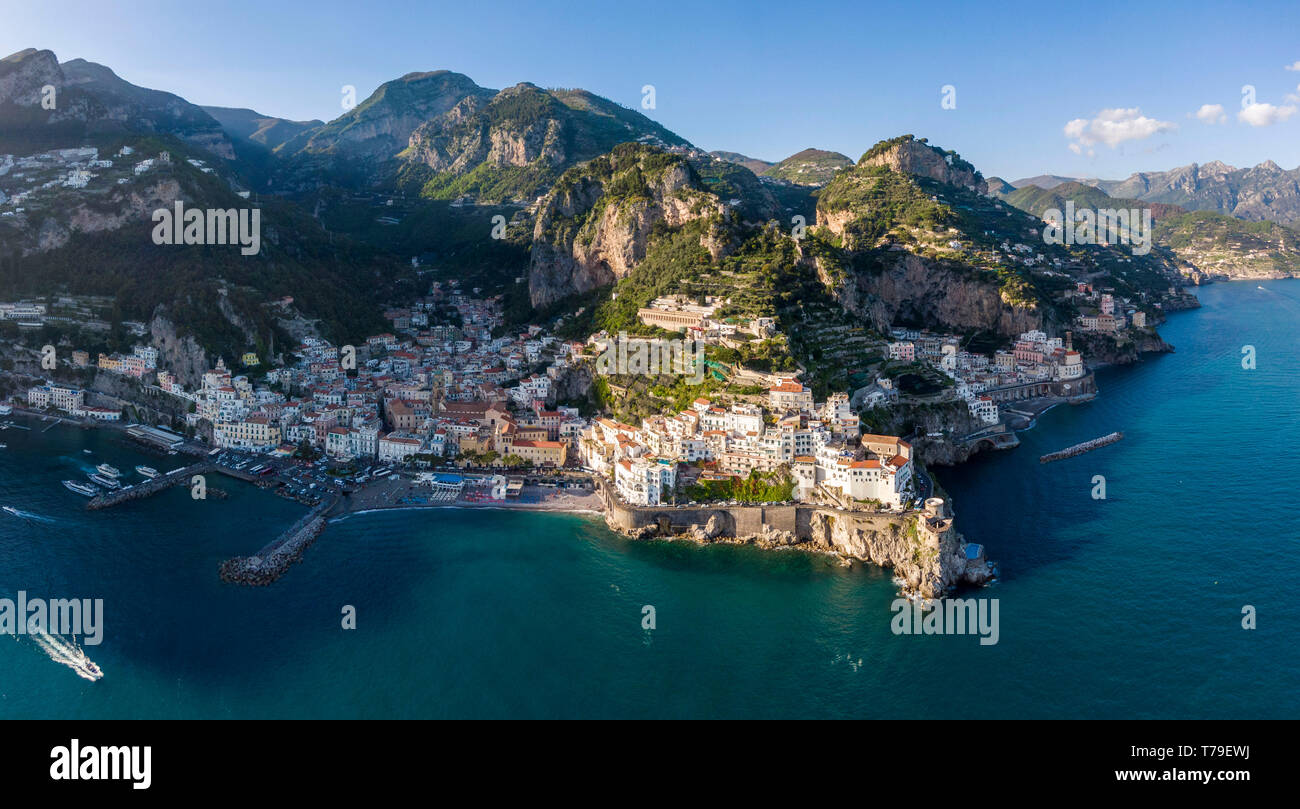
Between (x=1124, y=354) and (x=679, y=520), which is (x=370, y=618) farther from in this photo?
(x=1124, y=354)

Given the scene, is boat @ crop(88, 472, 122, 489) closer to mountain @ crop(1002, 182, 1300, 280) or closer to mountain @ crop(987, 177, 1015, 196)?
mountain @ crop(1002, 182, 1300, 280)

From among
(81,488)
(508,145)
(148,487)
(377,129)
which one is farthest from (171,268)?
(377,129)

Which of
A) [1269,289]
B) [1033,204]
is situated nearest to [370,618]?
[1269,289]

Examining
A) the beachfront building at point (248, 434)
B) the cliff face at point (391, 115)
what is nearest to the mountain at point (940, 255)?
the beachfront building at point (248, 434)

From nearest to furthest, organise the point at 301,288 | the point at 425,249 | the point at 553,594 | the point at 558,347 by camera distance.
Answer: the point at 553,594 → the point at 558,347 → the point at 301,288 → the point at 425,249

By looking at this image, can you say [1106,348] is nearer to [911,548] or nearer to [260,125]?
[911,548]

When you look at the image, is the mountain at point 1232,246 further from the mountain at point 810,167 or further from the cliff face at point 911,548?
the cliff face at point 911,548

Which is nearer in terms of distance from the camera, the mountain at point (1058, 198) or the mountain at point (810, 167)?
the mountain at point (810, 167)
